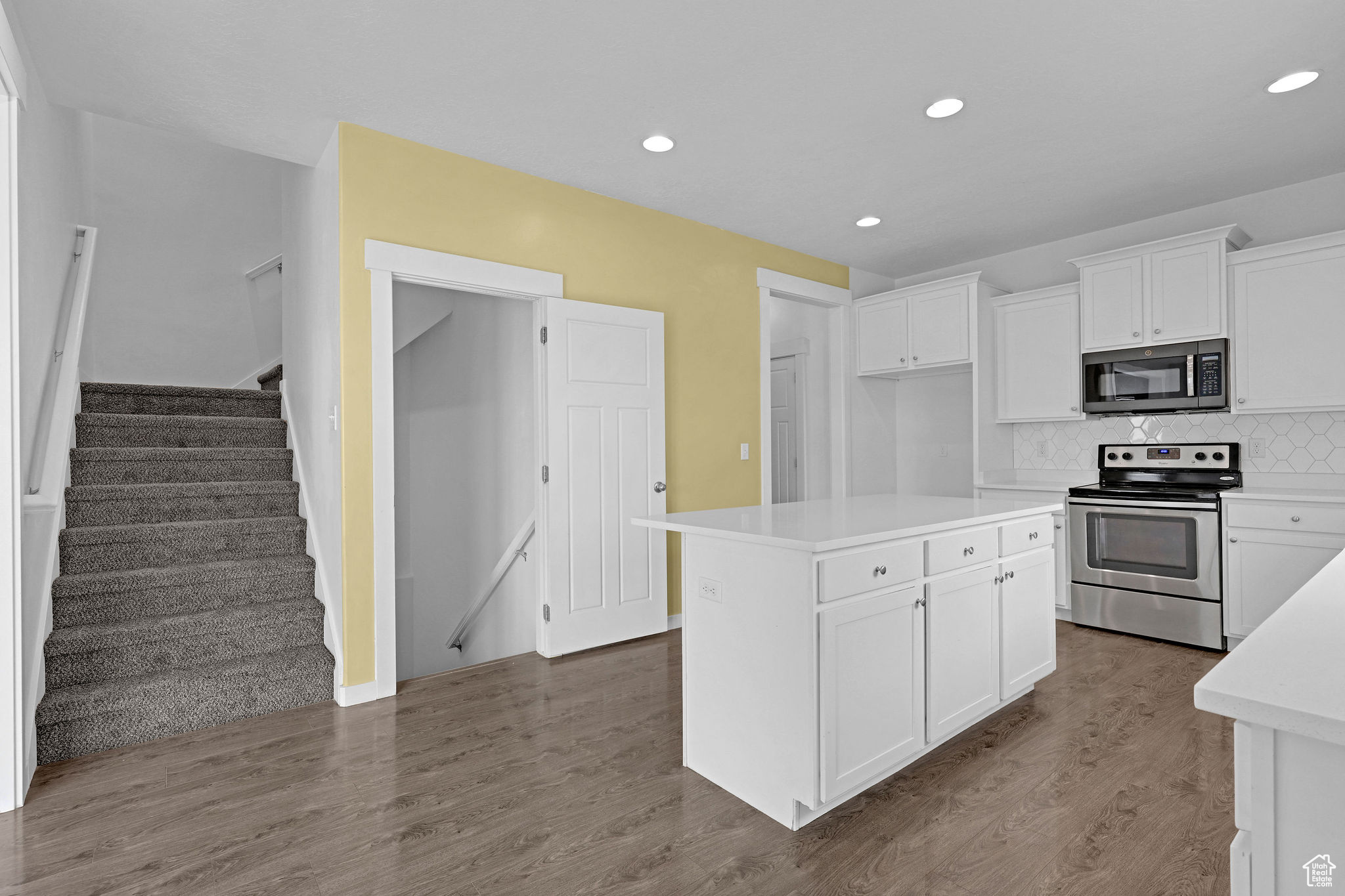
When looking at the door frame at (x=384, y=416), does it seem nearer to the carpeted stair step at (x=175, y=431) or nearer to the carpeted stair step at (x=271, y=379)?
the carpeted stair step at (x=175, y=431)

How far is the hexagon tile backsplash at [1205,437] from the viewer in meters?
3.83

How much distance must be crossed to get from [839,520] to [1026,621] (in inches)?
→ 45.0

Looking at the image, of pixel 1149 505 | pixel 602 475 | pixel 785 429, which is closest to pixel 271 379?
pixel 602 475

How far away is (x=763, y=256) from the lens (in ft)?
15.9

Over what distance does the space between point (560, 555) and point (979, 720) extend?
6.98 ft

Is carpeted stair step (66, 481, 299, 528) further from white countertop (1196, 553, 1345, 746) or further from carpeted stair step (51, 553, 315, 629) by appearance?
white countertop (1196, 553, 1345, 746)

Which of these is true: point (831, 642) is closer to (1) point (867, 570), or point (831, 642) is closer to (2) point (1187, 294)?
(1) point (867, 570)

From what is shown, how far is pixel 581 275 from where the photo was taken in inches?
152

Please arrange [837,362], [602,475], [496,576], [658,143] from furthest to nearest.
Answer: [837,362] → [496,576] → [602,475] → [658,143]

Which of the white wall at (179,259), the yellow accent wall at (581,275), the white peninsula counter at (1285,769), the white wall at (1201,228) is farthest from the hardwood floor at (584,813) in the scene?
the white wall at (179,259)

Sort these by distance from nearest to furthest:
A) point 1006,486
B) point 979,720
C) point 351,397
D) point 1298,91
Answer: point 979,720 → point 1298,91 → point 351,397 → point 1006,486

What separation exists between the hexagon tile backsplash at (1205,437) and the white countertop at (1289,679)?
12.6 ft

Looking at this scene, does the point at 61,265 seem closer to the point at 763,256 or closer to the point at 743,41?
the point at 743,41

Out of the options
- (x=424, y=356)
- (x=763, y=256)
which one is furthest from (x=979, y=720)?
(x=424, y=356)
